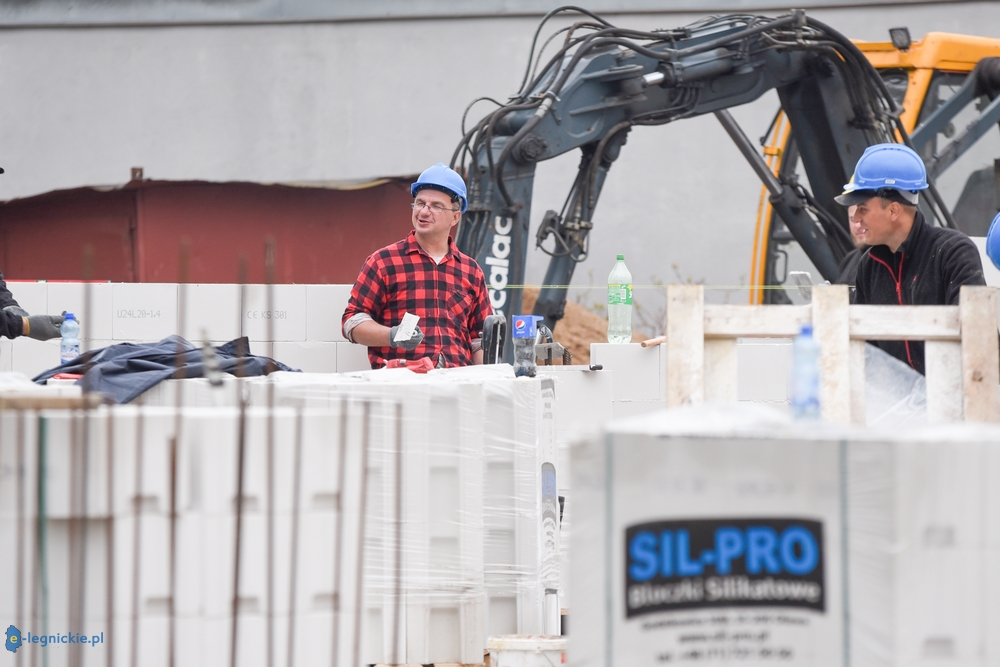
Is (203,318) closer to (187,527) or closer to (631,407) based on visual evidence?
(631,407)

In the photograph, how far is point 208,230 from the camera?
504 inches

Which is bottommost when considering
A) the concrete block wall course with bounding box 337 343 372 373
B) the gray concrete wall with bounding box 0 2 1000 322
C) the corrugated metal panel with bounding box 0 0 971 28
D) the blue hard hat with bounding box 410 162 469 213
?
the concrete block wall course with bounding box 337 343 372 373

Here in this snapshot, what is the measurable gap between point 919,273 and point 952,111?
4699 millimetres

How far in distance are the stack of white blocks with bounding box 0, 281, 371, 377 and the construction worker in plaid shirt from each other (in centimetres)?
87

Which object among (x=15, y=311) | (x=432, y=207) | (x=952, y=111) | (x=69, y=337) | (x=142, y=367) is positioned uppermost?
(x=952, y=111)

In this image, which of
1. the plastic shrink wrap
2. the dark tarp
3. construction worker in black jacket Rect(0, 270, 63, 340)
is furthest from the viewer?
construction worker in black jacket Rect(0, 270, 63, 340)

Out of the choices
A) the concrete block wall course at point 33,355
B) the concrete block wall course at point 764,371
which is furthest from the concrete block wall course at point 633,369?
the concrete block wall course at point 33,355

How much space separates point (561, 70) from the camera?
7.51m

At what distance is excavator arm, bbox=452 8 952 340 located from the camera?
7191mm

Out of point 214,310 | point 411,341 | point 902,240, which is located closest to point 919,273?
point 902,240

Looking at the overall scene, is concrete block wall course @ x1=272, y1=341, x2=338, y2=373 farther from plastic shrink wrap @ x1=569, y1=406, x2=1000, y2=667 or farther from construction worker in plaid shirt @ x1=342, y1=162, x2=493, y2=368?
plastic shrink wrap @ x1=569, y1=406, x2=1000, y2=667

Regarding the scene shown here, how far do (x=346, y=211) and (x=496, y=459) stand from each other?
30.4 feet

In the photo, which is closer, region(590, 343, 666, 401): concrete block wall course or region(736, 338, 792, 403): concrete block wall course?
region(590, 343, 666, 401): concrete block wall course

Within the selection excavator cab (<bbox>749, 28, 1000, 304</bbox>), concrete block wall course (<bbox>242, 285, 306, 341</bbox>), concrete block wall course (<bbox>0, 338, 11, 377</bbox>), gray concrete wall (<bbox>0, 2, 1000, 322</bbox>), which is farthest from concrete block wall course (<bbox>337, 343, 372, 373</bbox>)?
gray concrete wall (<bbox>0, 2, 1000, 322</bbox>)
